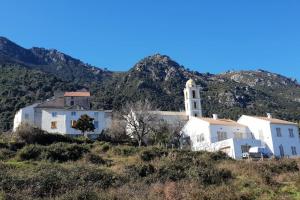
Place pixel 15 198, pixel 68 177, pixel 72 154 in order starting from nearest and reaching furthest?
pixel 15 198 < pixel 68 177 < pixel 72 154

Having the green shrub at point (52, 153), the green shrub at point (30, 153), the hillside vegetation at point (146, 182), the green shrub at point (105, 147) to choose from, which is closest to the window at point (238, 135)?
the green shrub at point (105, 147)

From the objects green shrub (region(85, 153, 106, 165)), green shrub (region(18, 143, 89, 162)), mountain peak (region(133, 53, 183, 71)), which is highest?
mountain peak (region(133, 53, 183, 71))

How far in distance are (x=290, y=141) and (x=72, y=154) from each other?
37406mm

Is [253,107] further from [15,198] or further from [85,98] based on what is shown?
[15,198]

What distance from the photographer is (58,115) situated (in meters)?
69.2

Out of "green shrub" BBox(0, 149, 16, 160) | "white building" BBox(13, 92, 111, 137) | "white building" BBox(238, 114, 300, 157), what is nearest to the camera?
"green shrub" BBox(0, 149, 16, 160)

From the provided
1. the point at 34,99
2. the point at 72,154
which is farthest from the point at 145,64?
the point at 72,154

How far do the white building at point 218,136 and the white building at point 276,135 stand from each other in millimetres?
1428

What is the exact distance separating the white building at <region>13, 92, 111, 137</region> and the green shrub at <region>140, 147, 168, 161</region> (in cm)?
2580

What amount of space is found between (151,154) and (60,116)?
31432 mm

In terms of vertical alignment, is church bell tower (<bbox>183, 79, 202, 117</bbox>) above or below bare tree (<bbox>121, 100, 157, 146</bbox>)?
above

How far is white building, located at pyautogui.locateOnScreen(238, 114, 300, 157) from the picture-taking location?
6041 cm

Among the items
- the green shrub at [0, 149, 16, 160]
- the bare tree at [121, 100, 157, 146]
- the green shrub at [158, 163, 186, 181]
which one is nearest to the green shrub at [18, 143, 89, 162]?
the green shrub at [0, 149, 16, 160]

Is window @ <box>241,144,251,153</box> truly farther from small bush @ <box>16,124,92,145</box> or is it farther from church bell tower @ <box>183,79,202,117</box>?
church bell tower @ <box>183,79,202,117</box>
